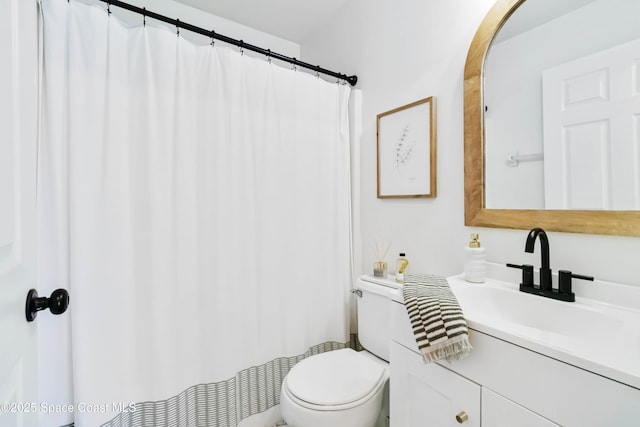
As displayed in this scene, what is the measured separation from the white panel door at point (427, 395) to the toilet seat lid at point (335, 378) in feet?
0.65

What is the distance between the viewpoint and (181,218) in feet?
4.38

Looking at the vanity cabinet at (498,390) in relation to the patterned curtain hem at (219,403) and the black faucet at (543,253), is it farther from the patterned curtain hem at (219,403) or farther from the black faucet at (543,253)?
the patterned curtain hem at (219,403)

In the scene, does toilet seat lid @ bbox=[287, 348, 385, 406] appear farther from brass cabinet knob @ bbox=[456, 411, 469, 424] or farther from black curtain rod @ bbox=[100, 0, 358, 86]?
black curtain rod @ bbox=[100, 0, 358, 86]

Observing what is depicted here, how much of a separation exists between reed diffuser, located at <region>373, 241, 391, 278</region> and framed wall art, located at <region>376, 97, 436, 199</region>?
0.32m

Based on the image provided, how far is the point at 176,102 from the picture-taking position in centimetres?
133

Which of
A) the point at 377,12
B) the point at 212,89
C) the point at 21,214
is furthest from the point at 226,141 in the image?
the point at 377,12

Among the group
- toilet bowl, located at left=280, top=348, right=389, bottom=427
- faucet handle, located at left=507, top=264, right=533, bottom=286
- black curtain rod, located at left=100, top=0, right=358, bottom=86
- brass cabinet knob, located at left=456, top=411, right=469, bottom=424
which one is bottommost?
toilet bowl, located at left=280, top=348, right=389, bottom=427

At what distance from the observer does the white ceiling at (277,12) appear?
1.90m

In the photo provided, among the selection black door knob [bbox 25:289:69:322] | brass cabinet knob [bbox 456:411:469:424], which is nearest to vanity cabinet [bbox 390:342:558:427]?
brass cabinet knob [bbox 456:411:469:424]

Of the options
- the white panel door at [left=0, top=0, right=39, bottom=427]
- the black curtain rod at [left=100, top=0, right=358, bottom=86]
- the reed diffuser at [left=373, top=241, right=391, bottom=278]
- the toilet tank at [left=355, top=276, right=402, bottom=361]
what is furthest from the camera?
the reed diffuser at [left=373, top=241, right=391, bottom=278]

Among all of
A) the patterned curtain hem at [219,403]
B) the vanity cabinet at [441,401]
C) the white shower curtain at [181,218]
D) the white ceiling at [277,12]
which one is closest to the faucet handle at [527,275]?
the vanity cabinet at [441,401]

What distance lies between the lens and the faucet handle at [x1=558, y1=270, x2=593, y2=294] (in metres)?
0.93

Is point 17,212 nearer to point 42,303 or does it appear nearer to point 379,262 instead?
point 42,303

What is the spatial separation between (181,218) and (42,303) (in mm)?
744
